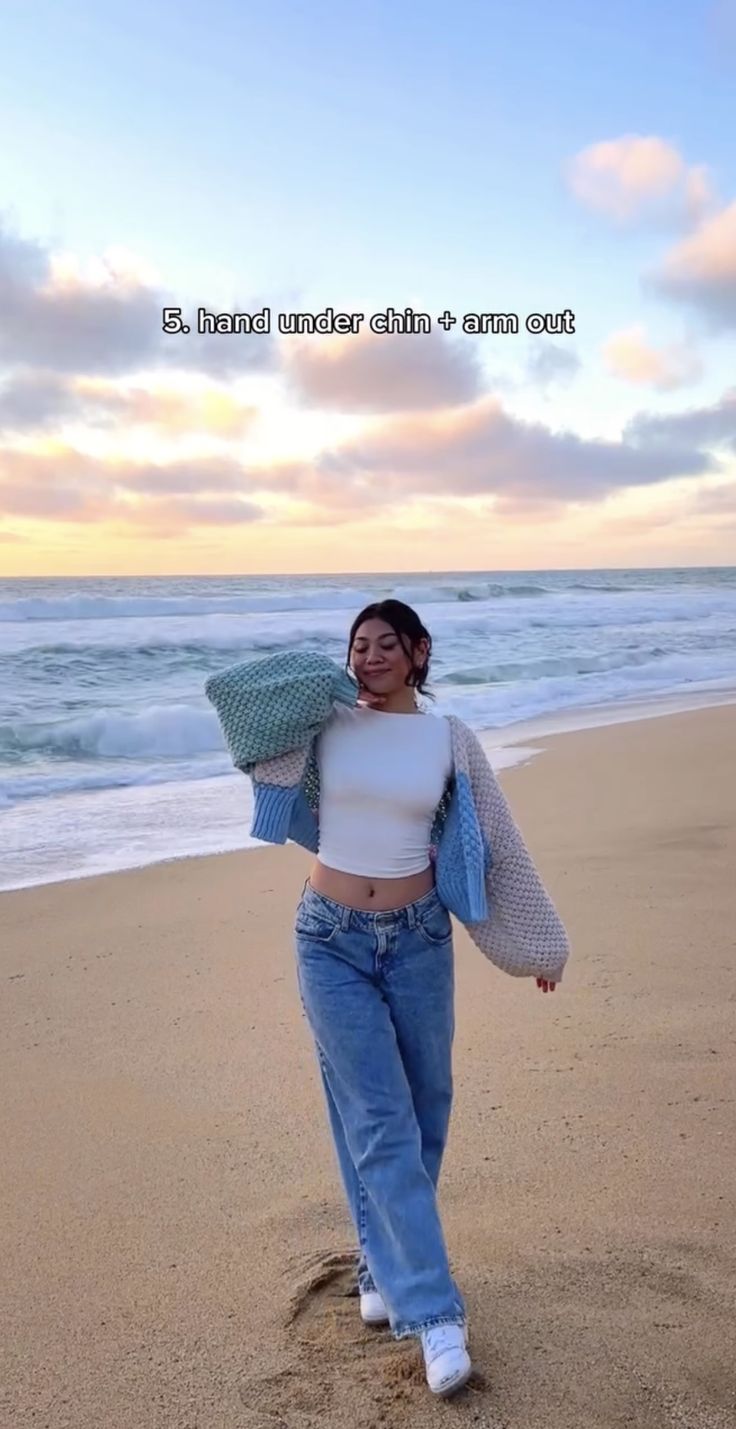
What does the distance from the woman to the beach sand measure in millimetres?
262

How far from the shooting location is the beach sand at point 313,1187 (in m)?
2.59

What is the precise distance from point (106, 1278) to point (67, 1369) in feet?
1.11

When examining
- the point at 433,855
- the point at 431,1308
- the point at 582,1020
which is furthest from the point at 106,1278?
the point at 582,1020

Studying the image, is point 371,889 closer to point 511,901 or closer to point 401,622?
point 511,901

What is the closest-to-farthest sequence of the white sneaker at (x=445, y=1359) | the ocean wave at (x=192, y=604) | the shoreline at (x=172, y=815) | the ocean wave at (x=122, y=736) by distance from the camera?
the white sneaker at (x=445, y=1359) → the shoreline at (x=172, y=815) → the ocean wave at (x=122, y=736) → the ocean wave at (x=192, y=604)

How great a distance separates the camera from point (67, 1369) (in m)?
2.67

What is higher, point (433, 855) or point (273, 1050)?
point (433, 855)

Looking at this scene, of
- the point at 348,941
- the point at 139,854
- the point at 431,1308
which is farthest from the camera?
the point at 139,854

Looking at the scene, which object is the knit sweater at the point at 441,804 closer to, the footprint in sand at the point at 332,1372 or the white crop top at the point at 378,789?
the white crop top at the point at 378,789

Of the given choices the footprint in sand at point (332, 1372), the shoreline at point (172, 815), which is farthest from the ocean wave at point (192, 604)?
the footprint in sand at point (332, 1372)

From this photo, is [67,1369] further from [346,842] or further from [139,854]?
[139,854]

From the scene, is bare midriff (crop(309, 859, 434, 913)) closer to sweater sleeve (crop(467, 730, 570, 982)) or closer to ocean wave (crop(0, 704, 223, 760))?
sweater sleeve (crop(467, 730, 570, 982))

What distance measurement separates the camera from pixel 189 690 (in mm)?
17297

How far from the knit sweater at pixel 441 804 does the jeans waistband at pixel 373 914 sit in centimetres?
7
